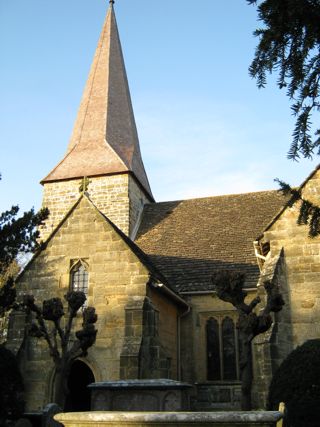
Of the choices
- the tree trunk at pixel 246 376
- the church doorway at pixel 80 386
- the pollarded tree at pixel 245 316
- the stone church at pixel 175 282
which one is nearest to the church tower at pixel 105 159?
the stone church at pixel 175 282

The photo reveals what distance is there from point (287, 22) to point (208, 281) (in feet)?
44.5

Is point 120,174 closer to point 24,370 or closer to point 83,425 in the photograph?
point 24,370

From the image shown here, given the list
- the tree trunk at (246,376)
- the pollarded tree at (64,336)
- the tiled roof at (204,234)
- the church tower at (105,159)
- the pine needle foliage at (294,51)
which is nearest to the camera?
the pine needle foliage at (294,51)

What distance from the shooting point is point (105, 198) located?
25.0m

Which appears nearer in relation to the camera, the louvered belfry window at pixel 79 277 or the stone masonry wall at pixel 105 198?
the louvered belfry window at pixel 79 277

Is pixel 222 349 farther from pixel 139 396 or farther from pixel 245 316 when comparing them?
pixel 139 396

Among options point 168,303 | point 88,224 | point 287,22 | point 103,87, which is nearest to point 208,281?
point 168,303

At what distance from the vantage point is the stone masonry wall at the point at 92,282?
13789 millimetres

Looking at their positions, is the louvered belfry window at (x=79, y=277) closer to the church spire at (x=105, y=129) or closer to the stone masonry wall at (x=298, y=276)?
the stone masonry wall at (x=298, y=276)

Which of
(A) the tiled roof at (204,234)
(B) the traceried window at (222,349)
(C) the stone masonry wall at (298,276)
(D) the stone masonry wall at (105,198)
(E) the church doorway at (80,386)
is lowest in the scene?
(E) the church doorway at (80,386)

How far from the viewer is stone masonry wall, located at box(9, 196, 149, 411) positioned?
13789mm

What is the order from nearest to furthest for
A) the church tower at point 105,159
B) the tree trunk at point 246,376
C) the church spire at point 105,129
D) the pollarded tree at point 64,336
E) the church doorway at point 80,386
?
1. the tree trunk at point 246,376
2. the pollarded tree at point 64,336
3. the church doorway at point 80,386
4. the church tower at point 105,159
5. the church spire at point 105,129

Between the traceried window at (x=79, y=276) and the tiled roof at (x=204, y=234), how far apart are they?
3.81 meters

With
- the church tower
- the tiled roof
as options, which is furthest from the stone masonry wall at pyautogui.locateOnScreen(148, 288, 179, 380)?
the church tower
